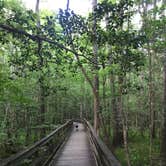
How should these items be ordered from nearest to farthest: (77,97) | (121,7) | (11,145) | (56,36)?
(121,7) < (56,36) < (11,145) < (77,97)

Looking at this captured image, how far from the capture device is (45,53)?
22.9 ft

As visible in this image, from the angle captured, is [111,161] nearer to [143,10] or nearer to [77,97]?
[143,10]

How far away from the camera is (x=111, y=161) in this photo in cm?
382

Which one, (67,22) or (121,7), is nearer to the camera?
(121,7)

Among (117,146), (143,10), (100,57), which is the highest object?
(143,10)

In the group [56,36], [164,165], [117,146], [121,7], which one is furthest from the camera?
[117,146]

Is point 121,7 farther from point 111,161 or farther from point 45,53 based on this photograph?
point 111,161

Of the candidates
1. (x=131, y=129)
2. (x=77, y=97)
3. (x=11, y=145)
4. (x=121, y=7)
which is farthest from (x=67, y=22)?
(x=77, y=97)

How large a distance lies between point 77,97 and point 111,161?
44.1 m

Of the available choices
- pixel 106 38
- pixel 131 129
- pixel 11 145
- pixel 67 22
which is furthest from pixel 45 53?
pixel 131 129

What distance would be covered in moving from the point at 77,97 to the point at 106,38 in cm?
4138

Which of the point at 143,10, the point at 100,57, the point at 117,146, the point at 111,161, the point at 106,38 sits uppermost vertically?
the point at 143,10

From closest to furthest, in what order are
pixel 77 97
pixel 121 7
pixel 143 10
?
pixel 121 7 → pixel 143 10 → pixel 77 97

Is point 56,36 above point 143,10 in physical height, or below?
below
